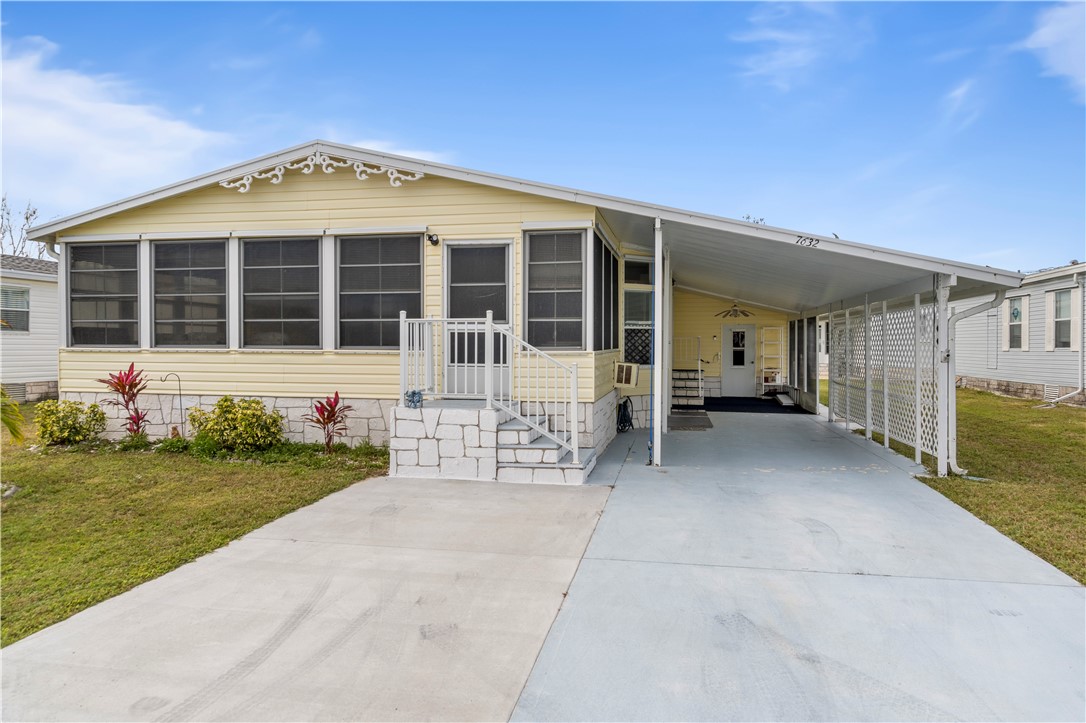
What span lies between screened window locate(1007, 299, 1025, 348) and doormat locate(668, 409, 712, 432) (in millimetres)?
9942

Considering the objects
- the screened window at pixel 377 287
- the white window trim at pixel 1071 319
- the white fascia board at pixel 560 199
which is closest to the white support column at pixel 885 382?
the white fascia board at pixel 560 199

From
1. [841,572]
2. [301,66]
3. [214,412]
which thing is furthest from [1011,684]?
[301,66]

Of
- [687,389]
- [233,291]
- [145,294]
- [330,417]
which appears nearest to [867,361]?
[687,389]

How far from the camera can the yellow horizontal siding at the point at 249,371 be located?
7.66 m

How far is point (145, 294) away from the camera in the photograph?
8.16 meters

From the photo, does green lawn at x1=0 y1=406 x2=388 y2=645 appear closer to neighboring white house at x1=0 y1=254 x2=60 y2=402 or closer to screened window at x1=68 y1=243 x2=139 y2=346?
screened window at x1=68 y1=243 x2=139 y2=346

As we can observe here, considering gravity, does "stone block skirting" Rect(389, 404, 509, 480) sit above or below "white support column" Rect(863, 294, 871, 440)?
below

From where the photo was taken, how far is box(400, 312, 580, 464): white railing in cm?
632

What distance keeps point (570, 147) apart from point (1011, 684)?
65.5 feet

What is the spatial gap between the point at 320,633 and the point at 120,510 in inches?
135

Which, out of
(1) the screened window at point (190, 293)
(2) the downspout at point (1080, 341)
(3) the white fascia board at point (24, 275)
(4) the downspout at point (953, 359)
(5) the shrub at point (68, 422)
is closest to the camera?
(4) the downspout at point (953, 359)

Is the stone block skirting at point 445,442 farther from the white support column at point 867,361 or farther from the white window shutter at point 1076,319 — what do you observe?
the white window shutter at point 1076,319

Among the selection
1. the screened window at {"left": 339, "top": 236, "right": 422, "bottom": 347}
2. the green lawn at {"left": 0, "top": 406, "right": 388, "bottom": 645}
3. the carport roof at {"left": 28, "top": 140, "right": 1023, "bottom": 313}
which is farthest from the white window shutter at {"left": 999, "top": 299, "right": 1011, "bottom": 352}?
the green lawn at {"left": 0, "top": 406, "right": 388, "bottom": 645}

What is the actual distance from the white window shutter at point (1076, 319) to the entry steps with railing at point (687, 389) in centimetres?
824
